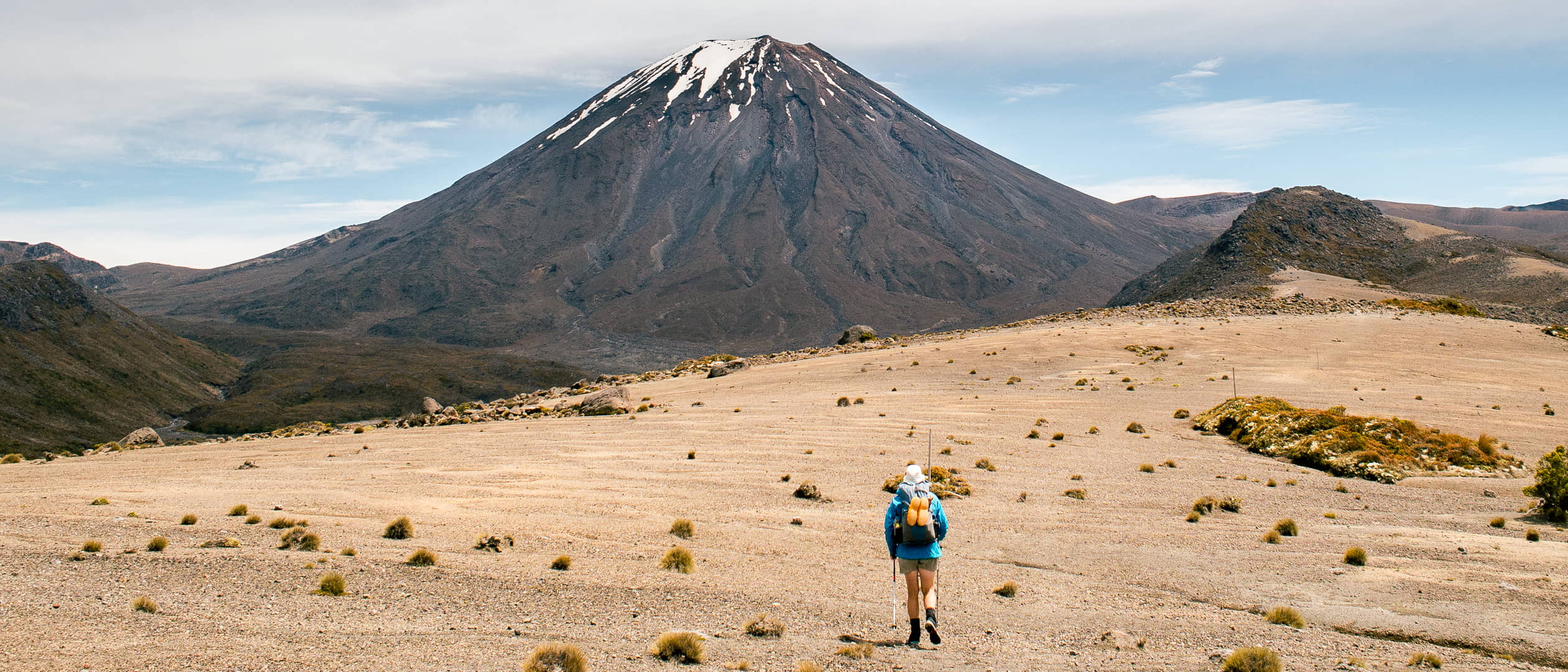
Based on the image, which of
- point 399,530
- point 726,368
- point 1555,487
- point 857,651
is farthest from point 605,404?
point 1555,487

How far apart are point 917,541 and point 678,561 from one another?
425 cm

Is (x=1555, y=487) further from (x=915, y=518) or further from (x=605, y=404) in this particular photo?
(x=605, y=404)

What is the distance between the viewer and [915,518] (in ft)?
32.4

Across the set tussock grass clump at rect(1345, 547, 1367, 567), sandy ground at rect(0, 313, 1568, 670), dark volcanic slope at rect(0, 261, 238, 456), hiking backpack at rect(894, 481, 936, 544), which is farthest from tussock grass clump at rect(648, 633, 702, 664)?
dark volcanic slope at rect(0, 261, 238, 456)

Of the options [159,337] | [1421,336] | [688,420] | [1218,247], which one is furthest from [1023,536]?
[159,337]

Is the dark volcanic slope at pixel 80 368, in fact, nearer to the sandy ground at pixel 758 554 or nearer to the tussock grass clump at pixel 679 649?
the sandy ground at pixel 758 554

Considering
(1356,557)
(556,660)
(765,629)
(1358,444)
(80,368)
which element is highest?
(80,368)

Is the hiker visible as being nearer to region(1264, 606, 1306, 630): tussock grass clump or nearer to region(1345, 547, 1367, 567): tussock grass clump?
region(1264, 606, 1306, 630): tussock grass clump

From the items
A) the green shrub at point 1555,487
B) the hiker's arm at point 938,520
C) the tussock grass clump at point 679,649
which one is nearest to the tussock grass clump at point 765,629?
the tussock grass clump at point 679,649

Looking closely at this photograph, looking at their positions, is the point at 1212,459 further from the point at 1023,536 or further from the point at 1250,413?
the point at 1023,536

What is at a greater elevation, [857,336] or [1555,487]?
[857,336]

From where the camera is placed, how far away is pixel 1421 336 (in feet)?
156

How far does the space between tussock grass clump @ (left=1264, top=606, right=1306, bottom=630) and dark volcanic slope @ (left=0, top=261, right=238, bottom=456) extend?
327 ft

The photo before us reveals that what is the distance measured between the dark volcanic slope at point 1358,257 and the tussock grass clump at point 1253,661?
70887 millimetres
